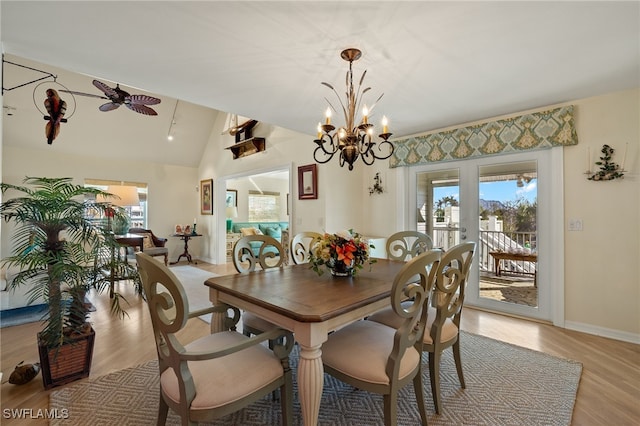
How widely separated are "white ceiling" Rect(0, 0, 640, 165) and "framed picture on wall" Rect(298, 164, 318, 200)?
5.13 feet

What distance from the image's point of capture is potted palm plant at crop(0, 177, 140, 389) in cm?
184

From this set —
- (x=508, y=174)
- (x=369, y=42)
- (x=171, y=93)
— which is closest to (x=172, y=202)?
(x=171, y=93)

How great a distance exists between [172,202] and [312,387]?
683 centimetres

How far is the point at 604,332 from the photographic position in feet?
9.02

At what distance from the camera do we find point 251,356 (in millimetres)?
1396

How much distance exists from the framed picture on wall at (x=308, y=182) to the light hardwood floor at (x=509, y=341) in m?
2.31

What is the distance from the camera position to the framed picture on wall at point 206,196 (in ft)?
22.5

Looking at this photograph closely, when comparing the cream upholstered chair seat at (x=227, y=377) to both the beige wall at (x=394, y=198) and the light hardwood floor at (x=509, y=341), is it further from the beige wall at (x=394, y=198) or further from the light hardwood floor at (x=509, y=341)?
the beige wall at (x=394, y=198)

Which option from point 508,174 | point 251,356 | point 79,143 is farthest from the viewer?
point 79,143

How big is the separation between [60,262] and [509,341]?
370 centimetres

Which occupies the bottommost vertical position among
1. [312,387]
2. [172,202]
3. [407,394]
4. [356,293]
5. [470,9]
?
[407,394]

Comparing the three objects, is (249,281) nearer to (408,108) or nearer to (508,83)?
(408,108)

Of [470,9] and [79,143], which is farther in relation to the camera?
[79,143]

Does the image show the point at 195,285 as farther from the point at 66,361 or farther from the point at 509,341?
the point at 509,341
